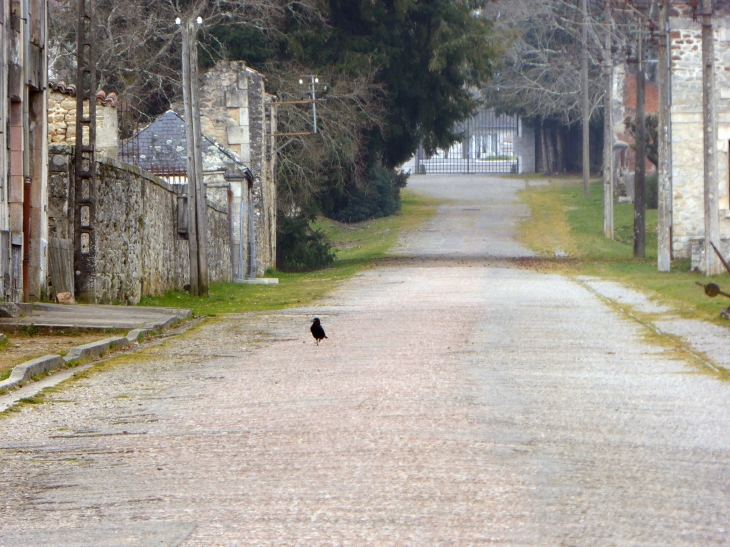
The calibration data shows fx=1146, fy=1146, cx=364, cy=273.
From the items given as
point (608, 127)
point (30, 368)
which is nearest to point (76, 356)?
point (30, 368)

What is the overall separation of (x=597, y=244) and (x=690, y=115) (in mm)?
12811

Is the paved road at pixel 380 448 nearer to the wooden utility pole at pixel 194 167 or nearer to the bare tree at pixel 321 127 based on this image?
the wooden utility pole at pixel 194 167

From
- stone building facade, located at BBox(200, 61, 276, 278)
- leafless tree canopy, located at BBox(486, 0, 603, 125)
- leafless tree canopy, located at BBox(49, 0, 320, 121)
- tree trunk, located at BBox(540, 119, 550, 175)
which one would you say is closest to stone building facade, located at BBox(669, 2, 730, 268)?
stone building facade, located at BBox(200, 61, 276, 278)

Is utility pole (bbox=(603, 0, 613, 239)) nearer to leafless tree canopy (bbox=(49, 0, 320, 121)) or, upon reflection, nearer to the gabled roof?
leafless tree canopy (bbox=(49, 0, 320, 121))

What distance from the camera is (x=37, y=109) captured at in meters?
18.1

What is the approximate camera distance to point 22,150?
669 inches

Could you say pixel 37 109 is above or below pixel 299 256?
above

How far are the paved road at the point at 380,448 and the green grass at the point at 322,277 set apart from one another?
25.4 ft

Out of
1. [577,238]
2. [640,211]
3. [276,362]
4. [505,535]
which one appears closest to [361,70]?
[640,211]

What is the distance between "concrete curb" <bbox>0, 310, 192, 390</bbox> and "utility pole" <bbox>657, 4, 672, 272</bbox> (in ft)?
56.2

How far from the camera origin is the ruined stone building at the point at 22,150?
16000 mm

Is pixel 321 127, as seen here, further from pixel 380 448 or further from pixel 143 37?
pixel 380 448

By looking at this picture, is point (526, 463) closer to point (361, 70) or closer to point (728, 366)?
point (728, 366)

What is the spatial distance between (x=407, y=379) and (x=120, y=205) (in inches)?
431
